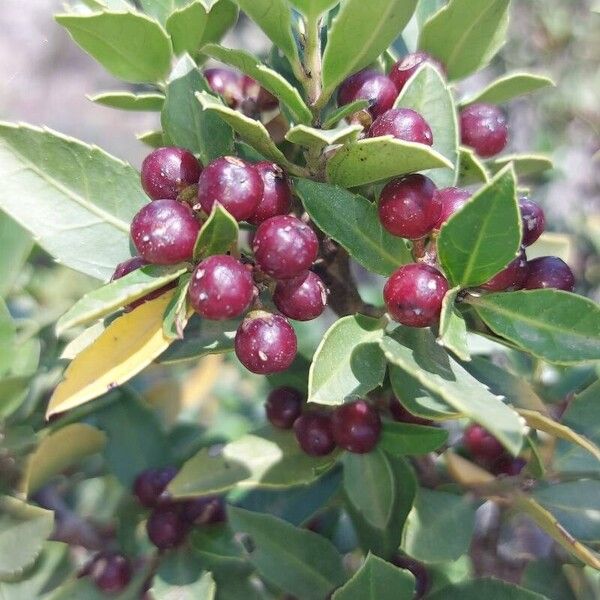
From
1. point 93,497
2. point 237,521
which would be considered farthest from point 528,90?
point 93,497

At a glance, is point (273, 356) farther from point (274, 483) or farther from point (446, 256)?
point (274, 483)

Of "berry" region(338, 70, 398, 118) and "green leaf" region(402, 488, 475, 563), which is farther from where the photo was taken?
"green leaf" region(402, 488, 475, 563)

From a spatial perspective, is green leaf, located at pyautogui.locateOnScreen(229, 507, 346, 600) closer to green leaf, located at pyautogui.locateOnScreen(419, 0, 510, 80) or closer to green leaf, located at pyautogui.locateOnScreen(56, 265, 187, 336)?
green leaf, located at pyautogui.locateOnScreen(56, 265, 187, 336)

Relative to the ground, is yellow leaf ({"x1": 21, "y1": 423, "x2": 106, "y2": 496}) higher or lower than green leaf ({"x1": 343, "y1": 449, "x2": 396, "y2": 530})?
lower

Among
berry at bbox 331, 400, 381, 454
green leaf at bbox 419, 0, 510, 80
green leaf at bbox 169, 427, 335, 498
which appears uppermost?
green leaf at bbox 419, 0, 510, 80

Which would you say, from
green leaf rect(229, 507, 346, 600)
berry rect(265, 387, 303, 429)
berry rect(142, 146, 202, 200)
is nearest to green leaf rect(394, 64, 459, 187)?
berry rect(142, 146, 202, 200)

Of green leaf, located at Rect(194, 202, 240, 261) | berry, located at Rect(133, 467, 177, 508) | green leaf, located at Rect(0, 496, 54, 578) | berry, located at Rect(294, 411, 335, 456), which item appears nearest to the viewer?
green leaf, located at Rect(194, 202, 240, 261)

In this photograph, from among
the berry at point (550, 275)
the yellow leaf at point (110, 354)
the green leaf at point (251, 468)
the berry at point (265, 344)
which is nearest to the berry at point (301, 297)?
the berry at point (265, 344)
